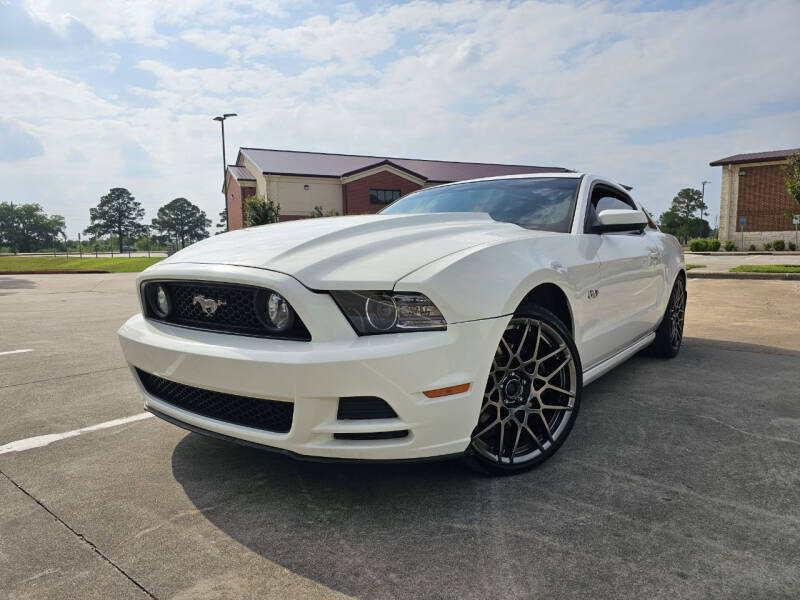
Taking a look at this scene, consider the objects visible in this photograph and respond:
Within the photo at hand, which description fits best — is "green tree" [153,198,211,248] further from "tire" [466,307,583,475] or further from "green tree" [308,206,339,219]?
"tire" [466,307,583,475]

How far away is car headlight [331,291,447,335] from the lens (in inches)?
79.3

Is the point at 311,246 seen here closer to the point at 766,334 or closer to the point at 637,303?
the point at 637,303

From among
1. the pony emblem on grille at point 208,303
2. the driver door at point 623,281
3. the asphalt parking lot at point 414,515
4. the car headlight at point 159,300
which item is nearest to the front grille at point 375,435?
the asphalt parking lot at point 414,515

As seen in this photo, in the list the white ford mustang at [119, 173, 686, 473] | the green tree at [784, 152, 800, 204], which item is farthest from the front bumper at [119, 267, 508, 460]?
the green tree at [784, 152, 800, 204]

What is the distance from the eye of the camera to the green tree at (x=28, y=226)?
8938 cm

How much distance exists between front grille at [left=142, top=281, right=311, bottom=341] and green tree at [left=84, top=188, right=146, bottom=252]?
122m

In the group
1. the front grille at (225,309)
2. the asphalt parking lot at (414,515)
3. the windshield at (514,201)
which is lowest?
the asphalt parking lot at (414,515)

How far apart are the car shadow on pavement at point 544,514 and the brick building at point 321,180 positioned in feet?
101

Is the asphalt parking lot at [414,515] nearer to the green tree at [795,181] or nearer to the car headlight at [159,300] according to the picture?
the car headlight at [159,300]

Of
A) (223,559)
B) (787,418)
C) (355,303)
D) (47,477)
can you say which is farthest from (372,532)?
(787,418)

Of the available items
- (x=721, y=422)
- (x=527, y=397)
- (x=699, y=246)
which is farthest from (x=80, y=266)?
(x=699, y=246)

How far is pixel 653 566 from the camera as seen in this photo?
1.76 meters

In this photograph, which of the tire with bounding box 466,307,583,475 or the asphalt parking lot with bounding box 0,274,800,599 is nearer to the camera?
the asphalt parking lot with bounding box 0,274,800,599

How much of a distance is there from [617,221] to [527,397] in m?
1.26
